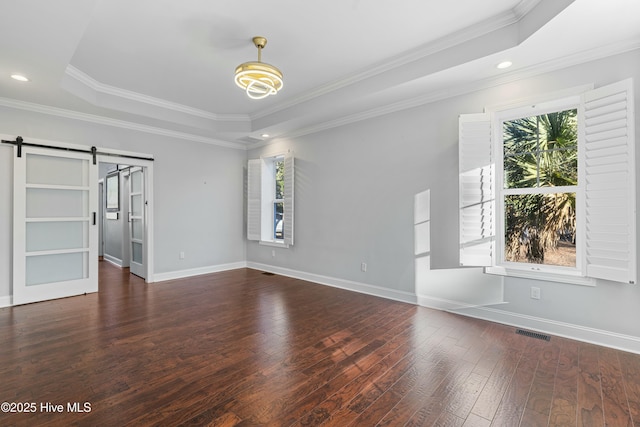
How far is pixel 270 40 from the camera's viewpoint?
301 centimetres

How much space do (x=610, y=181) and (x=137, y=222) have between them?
263 inches

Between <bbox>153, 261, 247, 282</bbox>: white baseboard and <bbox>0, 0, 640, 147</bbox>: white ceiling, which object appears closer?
<bbox>0, 0, 640, 147</bbox>: white ceiling

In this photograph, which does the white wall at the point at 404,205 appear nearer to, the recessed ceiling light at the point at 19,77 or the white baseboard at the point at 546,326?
the white baseboard at the point at 546,326

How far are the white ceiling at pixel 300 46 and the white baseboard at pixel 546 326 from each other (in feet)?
8.31

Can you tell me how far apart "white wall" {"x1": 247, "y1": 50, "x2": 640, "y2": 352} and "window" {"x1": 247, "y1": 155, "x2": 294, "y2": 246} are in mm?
347

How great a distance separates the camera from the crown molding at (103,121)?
12.9ft

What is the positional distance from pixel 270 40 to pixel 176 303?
3393 millimetres

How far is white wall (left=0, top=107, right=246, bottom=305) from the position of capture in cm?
389

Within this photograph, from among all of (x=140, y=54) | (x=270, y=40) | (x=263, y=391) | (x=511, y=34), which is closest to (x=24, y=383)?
(x=263, y=391)

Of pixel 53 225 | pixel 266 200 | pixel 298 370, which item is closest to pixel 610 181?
pixel 298 370

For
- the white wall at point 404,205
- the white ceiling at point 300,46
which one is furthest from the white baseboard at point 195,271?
the white ceiling at point 300,46

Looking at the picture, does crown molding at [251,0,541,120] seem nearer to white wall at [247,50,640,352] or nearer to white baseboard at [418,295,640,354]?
white wall at [247,50,640,352]

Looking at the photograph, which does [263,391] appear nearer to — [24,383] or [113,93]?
[24,383]

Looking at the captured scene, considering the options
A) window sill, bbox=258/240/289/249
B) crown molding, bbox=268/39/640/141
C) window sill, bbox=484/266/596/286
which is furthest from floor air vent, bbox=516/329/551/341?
window sill, bbox=258/240/289/249
